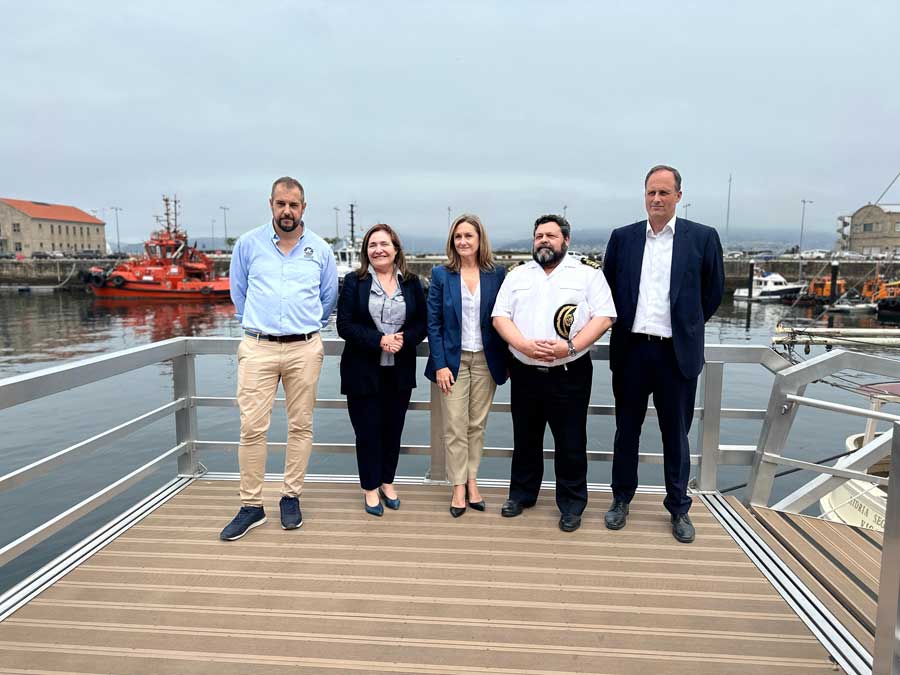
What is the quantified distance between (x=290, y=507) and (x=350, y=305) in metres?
1.14

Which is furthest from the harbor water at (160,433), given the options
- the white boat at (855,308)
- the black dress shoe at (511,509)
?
the white boat at (855,308)

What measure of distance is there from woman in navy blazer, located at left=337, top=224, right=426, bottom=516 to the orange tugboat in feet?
121

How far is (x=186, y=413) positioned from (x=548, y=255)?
2474mm

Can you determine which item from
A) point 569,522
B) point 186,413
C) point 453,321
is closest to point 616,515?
point 569,522

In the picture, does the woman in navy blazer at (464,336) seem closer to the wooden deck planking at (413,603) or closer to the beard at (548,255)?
the beard at (548,255)

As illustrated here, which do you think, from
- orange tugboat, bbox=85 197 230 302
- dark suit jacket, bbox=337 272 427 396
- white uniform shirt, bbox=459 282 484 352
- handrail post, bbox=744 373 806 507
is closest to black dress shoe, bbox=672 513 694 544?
handrail post, bbox=744 373 806 507

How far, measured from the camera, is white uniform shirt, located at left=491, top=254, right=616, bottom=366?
294 centimetres

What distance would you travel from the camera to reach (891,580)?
167 centimetres

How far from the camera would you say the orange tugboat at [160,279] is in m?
36.8

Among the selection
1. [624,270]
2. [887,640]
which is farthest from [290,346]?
[887,640]

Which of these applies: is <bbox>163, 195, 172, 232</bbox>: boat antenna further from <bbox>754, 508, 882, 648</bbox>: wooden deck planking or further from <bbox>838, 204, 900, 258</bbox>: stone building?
<bbox>838, 204, 900, 258</bbox>: stone building

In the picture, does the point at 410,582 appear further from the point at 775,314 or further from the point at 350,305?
the point at 775,314

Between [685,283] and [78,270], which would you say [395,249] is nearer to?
[685,283]

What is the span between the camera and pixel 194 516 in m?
3.18
